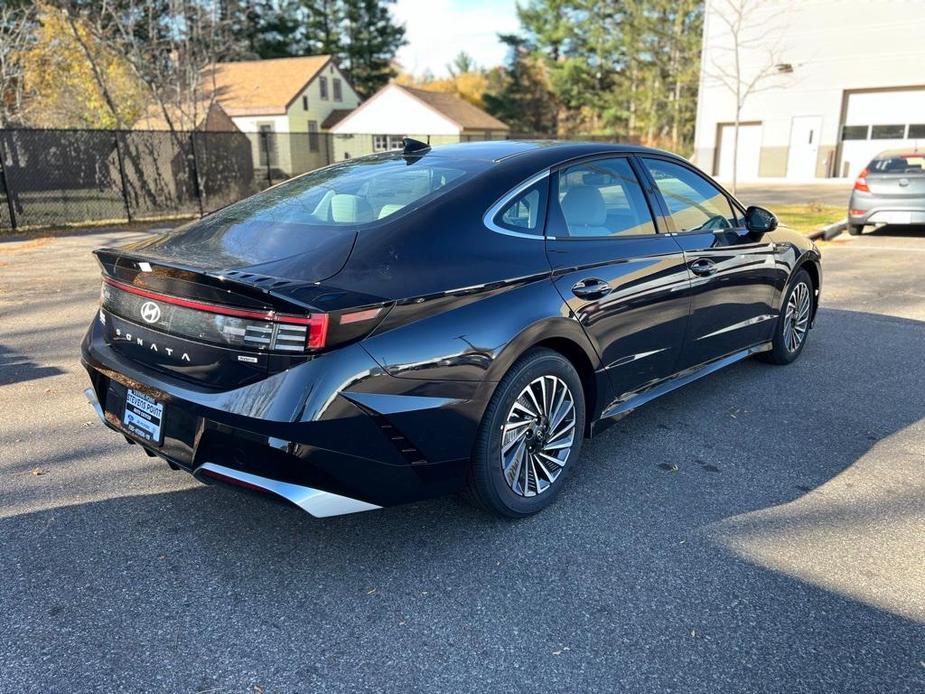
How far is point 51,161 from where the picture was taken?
15344mm

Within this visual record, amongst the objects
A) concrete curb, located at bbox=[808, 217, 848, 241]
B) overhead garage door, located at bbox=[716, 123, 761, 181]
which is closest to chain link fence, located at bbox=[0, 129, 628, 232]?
concrete curb, located at bbox=[808, 217, 848, 241]

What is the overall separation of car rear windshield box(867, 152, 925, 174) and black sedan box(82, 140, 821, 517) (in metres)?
10.6

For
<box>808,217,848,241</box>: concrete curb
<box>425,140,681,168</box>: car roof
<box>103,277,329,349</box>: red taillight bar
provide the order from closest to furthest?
<box>103,277,329,349</box>: red taillight bar < <box>425,140,681,168</box>: car roof < <box>808,217,848,241</box>: concrete curb

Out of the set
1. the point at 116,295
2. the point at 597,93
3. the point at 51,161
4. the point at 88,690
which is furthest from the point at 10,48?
the point at 597,93

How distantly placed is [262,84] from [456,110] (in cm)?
1174

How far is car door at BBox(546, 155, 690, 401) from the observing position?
10.9 ft

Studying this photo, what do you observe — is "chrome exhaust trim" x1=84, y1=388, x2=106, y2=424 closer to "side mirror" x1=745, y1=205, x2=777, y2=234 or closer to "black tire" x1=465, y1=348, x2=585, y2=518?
"black tire" x1=465, y1=348, x2=585, y2=518

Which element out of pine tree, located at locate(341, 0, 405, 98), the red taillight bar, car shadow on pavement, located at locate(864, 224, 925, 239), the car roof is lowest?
car shadow on pavement, located at locate(864, 224, 925, 239)

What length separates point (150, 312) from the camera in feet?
9.36

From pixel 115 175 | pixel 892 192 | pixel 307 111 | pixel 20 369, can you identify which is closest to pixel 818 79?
pixel 892 192

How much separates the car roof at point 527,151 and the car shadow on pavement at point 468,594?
1.63 meters

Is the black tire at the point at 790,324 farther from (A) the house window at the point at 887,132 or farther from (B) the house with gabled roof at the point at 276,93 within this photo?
(B) the house with gabled roof at the point at 276,93

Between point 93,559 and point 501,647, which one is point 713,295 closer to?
point 501,647

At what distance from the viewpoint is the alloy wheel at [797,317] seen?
5277 mm
